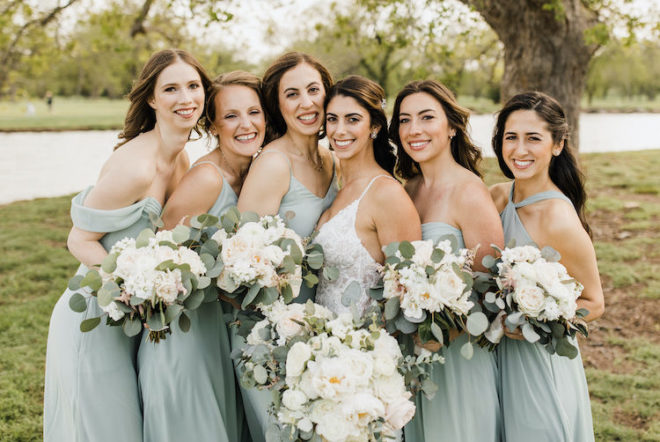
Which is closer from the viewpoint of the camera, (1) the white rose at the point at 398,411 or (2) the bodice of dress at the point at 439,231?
(1) the white rose at the point at 398,411

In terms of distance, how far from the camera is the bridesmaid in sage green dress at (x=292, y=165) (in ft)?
12.1

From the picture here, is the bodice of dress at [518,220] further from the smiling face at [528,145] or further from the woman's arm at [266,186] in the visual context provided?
the woman's arm at [266,186]

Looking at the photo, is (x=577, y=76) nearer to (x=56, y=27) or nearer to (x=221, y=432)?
(x=221, y=432)

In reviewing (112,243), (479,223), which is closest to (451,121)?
(479,223)

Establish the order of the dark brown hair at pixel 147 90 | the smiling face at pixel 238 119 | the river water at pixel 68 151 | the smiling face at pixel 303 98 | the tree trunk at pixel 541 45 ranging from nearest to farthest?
the dark brown hair at pixel 147 90 → the smiling face at pixel 303 98 → the smiling face at pixel 238 119 → the tree trunk at pixel 541 45 → the river water at pixel 68 151

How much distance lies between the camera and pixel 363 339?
2695 mm

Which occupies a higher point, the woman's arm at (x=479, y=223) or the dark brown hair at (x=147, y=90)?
the dark brown hair at (x=147, y=90)

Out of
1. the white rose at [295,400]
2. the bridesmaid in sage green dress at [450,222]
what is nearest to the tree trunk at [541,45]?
the bridesmaid in sage green dress at [450,222]

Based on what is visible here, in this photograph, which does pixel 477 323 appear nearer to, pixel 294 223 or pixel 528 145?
pixel 528 145

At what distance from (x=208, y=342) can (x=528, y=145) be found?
2409 mm

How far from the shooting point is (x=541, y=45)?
295 inches

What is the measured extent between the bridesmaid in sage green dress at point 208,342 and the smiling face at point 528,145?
69.6 inches

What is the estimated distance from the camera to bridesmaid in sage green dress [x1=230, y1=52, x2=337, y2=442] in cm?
368

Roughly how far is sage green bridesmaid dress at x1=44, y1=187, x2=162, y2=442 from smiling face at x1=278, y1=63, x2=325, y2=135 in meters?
1.18
